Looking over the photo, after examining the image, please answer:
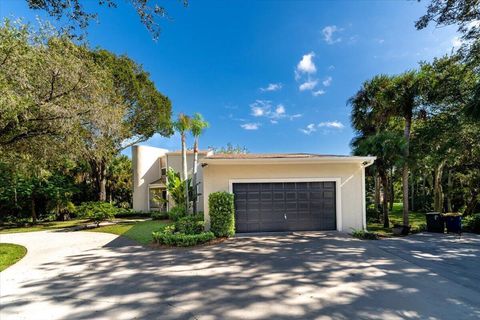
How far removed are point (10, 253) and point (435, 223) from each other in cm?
1772

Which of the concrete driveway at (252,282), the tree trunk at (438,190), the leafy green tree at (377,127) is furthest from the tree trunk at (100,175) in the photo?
the tree trunk at (438,190)

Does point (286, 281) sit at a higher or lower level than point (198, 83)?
lower

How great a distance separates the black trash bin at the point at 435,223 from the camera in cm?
1137

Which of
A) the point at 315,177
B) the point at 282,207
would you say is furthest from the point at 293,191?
the point at 315,177

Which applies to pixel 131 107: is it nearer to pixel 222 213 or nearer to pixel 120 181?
pixel 120 181

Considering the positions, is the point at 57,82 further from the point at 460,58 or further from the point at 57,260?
the point at 460,58

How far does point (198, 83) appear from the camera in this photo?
1917 cm

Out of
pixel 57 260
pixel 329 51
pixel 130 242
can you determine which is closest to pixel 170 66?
pixel 329 51

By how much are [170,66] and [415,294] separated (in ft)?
58.2

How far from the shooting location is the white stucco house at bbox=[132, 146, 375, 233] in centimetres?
1069

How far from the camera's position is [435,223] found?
1152 cm

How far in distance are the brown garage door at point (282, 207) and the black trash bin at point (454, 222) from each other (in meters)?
5.30

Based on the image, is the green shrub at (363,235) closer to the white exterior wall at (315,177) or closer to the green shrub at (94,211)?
the white exterior wall at (315,177)

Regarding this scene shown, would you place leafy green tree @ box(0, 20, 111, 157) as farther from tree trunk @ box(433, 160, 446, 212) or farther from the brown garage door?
tree trunk @ box(433, 160, 446, 212)
